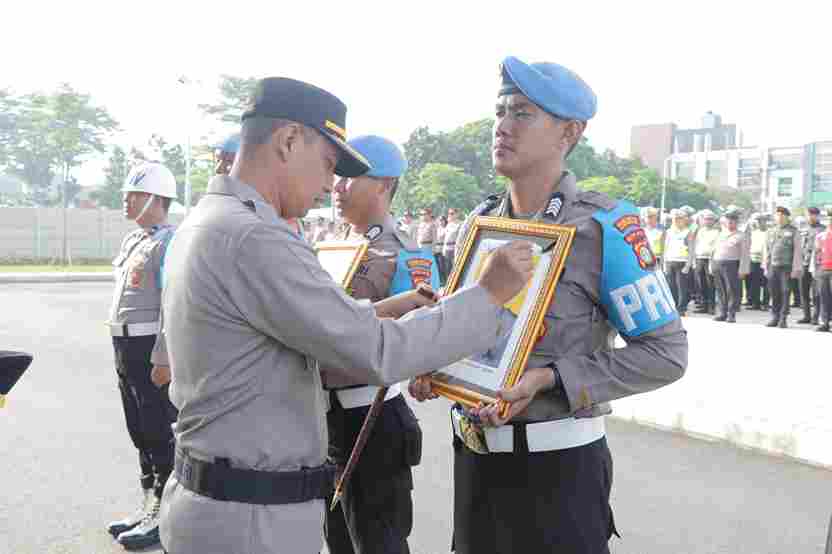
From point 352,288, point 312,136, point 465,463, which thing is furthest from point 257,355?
point 352,288

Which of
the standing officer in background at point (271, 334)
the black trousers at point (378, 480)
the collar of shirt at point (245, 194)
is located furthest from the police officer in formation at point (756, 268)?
the collar of shirt at point (245, 194)

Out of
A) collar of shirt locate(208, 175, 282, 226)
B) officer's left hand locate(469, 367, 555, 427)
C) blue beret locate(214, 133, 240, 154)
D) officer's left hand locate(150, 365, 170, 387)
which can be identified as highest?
blue beret locate(214, 133, 240, 154)

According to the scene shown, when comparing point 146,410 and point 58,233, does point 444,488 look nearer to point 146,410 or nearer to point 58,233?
point 146,410

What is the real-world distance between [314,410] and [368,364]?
0.24m

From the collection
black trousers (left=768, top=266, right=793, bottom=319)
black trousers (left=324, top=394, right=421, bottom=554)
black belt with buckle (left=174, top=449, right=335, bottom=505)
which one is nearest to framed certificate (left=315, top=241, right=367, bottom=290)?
black trousers (left=324, top=394, right=421, bottom=554)

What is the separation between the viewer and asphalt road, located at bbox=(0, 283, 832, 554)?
12.9 feet

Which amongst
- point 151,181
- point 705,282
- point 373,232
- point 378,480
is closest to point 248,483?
point 378,480

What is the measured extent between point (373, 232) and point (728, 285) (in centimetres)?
1094

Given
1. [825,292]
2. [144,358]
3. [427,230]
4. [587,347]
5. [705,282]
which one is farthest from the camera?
[427,230]

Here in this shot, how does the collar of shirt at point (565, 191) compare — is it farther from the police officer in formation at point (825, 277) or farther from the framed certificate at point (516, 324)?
the police officer in formation at point (825, 277)

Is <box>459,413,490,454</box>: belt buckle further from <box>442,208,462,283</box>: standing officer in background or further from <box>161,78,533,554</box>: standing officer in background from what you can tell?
<box>442,208,462,283</box>: standing officer in background

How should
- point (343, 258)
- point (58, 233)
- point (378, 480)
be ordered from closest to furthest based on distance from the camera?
point (378, 480)
point (343, 258)
point (58, 233)

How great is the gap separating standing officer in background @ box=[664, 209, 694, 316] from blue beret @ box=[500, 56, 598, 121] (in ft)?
42.3

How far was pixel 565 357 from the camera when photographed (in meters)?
2.04
